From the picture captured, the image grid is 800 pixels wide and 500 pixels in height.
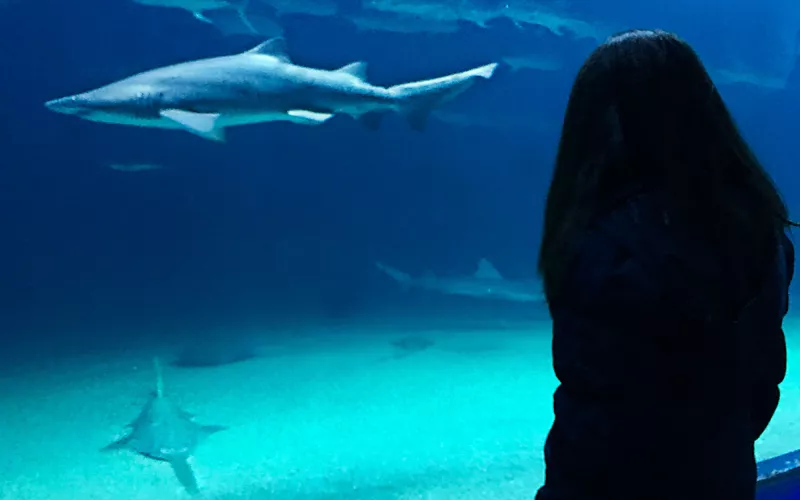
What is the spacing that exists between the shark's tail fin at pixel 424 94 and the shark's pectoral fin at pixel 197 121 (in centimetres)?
96

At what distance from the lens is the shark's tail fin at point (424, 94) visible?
12.3ft

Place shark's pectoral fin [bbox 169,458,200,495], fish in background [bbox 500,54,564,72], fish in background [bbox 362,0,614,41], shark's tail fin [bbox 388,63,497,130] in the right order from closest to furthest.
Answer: shark's tail fin [bbox 388,63,497,130] < shark's pectoral fin [bbox 169,458,200,495] < fish in background [bbox 362,0,614,41] < fish in background [bbox 500,54,564,72]

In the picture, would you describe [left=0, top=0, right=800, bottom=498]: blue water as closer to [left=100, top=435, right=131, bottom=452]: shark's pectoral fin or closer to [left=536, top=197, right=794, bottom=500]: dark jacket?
[left=100, top=435, right=131, bottom=452]: shark's pectoral fin

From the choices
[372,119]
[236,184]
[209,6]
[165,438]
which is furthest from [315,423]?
[236,184]

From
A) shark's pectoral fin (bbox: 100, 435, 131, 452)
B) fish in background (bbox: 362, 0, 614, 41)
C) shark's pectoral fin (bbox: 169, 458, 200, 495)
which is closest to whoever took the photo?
shark's pectoral fin (bbox: 169, 458, 200, 495)

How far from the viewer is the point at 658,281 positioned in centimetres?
102

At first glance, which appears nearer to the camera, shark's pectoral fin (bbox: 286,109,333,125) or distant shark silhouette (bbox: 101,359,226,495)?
shark's pectoral fin (bbox: 286,109,333,125)

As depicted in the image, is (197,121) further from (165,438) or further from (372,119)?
(165,438)

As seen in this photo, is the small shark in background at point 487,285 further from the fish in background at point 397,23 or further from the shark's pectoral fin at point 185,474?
the shark's pectoral fin at point 185,474

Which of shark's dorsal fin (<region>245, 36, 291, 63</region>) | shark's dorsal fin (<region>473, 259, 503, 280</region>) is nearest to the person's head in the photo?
shark's dorsal fin (<region>245, 36, 291, 63</region>)

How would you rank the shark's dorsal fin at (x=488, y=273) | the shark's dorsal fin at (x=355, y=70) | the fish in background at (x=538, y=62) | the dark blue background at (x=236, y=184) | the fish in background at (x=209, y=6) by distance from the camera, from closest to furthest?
the shark's dorsal fin at (x=355, y=70)
the fish in background at (x=209, y=6)
the shark's dorsal fin at (x=488, y=273)
the dark blue background at (x=236, y=184)
the fish in background at (x=538, y=62)

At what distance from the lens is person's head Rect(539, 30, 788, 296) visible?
107 centimetres

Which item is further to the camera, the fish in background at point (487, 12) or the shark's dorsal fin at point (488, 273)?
the fish in background at point (487, 12)

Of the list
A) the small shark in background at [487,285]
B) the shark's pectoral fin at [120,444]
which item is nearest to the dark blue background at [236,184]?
the small shark in background at [487,285]
